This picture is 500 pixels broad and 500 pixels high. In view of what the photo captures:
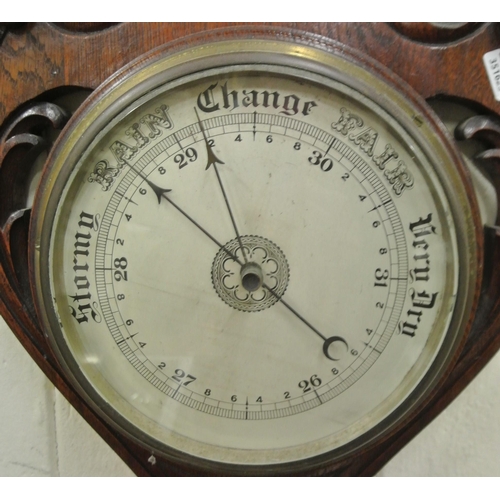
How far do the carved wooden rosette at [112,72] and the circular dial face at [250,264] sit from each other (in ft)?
0.21

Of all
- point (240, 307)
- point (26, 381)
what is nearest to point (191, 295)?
point (240, 307)

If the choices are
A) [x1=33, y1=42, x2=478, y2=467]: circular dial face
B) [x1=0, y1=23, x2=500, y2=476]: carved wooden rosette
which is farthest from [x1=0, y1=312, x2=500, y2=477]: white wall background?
[x1=33, y1=42, x2=478, y2=467]: circular dial face

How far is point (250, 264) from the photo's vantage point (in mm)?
608

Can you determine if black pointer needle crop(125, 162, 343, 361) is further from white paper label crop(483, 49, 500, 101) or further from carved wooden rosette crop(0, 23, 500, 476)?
white paper label crop(483, 49, 500, 101)

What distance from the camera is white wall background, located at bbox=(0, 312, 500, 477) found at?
784 millimetres

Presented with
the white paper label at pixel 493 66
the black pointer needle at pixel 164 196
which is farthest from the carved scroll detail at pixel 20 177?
the white paper label at pixel 493 66

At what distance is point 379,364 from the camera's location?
618 mm

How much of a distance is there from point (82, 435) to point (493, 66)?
2.70 feet

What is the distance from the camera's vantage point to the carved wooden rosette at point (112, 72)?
0.59 metres

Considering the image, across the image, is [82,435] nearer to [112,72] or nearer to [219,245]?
[219,245]

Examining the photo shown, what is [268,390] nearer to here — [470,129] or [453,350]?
[453,350]

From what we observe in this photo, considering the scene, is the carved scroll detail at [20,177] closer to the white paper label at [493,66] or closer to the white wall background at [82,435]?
the white wall background at [82,435]

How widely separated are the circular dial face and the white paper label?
0.14m

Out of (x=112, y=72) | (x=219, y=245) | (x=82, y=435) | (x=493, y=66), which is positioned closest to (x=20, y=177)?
(x=112, y=72)
